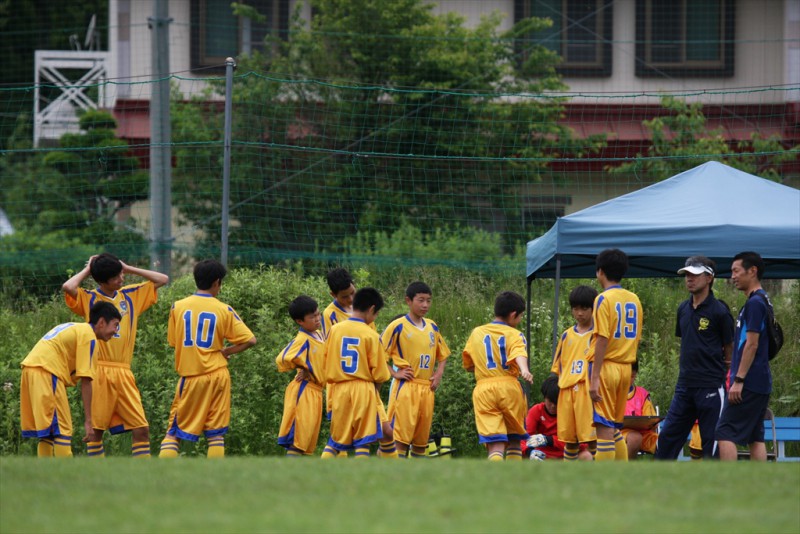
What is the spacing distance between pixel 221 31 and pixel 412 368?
13.9m

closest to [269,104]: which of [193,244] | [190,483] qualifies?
[193,244]

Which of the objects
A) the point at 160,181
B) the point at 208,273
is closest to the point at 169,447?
the point at 208,273

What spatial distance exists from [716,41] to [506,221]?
7830 mm

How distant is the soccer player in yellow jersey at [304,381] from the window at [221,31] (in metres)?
13.2

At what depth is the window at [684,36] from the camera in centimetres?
2208

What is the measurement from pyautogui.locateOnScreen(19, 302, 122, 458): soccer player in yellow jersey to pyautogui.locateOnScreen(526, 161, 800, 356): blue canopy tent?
406 centimetres

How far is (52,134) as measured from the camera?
24.3 m

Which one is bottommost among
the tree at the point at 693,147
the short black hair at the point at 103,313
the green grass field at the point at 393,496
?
the green grass field at the point at 393,496

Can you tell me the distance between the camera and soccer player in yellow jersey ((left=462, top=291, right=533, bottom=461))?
9.78m

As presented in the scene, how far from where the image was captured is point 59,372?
8.60 m

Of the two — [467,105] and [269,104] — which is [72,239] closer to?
[269,104]

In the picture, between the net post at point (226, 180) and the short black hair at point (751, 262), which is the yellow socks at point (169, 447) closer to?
the net post at point (226, 180)

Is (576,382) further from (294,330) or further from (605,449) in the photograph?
(294,330)

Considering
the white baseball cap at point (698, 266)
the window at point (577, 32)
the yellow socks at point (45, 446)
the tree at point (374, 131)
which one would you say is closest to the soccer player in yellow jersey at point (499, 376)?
the white baseball cap at point (698, 266)
